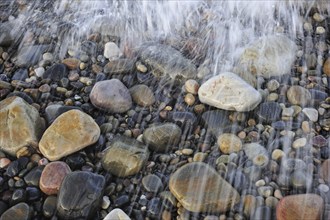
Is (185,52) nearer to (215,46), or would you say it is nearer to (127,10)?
(215,46)

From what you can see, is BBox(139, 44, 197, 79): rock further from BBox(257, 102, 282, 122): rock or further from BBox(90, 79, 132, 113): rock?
BBox(257, 102, 282, 122): rock

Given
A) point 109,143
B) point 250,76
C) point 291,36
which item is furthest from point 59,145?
point 291,36

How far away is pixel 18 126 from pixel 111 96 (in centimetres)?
48

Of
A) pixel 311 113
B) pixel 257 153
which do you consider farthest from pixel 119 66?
pixel 311 113

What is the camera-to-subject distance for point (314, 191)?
201cm

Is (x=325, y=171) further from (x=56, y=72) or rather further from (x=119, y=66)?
(x=56, y=72)

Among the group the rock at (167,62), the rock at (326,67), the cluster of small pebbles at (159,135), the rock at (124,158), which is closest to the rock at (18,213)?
the cluster of small pebbles at (159,135)

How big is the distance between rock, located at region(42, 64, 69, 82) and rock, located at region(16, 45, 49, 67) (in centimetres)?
13

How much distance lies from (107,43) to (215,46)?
0.64m

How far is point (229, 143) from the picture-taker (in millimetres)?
2211

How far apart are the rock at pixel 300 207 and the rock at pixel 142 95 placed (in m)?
0.86

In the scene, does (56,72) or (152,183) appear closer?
(152,183)

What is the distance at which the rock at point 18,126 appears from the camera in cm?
220

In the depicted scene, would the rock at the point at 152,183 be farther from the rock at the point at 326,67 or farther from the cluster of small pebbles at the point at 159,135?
the rock at the point at 326,67
